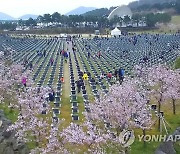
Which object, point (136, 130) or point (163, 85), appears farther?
point (163, 85)

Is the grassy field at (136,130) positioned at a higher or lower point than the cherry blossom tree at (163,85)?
lower

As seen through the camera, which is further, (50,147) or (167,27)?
(167,27)

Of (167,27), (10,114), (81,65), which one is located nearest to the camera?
(10,114)

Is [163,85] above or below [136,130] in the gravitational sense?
above

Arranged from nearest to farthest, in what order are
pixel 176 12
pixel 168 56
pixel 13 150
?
pixel 13 150 → pixel 168 56 → pixel 176 12

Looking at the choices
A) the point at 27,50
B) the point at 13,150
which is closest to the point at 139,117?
the point at 13,150

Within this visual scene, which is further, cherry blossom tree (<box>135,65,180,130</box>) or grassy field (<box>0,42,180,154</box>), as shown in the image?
cherry blossom tree (<box>135,65,180,130</box>)

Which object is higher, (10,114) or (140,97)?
(140,97)

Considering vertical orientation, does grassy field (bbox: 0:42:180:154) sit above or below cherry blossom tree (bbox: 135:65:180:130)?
below

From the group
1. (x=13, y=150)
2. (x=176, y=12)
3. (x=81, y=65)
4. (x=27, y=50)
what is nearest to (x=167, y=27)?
(x=176, y=12)

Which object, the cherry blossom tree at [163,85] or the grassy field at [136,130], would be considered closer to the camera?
the grassy field at [136,130]

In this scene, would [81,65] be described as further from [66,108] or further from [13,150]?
[13,150]
